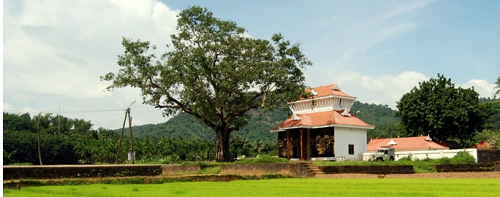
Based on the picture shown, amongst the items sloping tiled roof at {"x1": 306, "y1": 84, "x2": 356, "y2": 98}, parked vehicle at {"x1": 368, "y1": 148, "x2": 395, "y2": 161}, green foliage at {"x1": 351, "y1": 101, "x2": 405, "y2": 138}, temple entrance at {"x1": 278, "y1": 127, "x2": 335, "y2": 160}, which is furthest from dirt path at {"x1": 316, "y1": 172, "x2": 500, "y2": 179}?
green foliage at {"x1": 351, "y1": 101, "x2": 405, "y2": 138}

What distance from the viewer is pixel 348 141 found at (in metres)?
40.2

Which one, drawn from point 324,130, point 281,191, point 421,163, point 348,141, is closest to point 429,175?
point 421,163

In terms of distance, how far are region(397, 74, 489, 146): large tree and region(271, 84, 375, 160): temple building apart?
10.8 metres

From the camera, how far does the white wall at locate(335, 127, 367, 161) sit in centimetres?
3934

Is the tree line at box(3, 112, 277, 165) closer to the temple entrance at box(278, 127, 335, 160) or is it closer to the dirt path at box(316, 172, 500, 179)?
the temple entrance at box(278, 127, 335, 160)

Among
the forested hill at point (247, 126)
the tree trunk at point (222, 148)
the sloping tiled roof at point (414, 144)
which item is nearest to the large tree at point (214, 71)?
the tree trunk at point (222, 148)

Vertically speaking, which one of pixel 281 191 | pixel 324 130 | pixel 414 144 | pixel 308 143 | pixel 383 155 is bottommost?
pixel 281 191

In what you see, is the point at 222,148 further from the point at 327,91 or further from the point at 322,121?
the point at 327,91

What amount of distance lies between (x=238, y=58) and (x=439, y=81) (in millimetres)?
24231

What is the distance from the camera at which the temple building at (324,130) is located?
39.5m

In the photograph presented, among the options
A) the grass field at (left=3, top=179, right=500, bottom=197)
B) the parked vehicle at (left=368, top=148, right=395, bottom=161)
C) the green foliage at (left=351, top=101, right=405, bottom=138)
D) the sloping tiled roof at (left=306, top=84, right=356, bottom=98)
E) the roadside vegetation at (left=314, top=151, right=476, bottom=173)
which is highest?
the green foliage at (left=351, top=101, right=405, bottom=138)

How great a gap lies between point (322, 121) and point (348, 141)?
98.4 inches

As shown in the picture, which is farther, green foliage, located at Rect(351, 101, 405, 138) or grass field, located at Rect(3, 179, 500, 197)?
green foliage, located at Rect(351, 101, 405, 138)

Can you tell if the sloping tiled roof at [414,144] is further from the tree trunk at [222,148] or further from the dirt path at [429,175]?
the dirt path at [429,175]
